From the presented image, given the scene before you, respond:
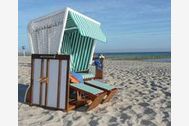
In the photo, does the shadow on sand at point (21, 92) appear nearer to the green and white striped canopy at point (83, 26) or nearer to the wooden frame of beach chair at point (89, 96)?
the wooden frame of beach chair at point (89, 96)

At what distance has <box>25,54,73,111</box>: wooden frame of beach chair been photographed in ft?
14.9

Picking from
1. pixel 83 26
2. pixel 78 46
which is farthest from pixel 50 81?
pixel 78 46

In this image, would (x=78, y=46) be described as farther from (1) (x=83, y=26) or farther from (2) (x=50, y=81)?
(2) (x=50, y=81)

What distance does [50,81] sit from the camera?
4711mm

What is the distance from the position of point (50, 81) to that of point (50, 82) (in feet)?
0.05

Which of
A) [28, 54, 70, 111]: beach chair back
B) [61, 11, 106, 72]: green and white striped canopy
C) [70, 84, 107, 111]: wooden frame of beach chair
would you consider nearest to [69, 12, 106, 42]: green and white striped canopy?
[61, 11, 106, 72]: green and white striped canopy

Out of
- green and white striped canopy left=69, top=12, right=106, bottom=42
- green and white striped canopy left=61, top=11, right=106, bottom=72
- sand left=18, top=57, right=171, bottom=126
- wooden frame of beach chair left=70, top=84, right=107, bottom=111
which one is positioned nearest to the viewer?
sand left=18, top=57, right=171, bottom=126

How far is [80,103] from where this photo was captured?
188 inches

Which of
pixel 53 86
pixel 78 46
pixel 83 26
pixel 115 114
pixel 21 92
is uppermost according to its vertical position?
pixel 83 26

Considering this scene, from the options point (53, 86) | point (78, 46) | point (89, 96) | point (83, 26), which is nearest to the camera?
point (53, 86)

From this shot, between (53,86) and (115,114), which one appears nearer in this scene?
(115,114)

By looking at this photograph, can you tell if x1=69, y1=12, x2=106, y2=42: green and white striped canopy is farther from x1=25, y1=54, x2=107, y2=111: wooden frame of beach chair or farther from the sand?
the sand
